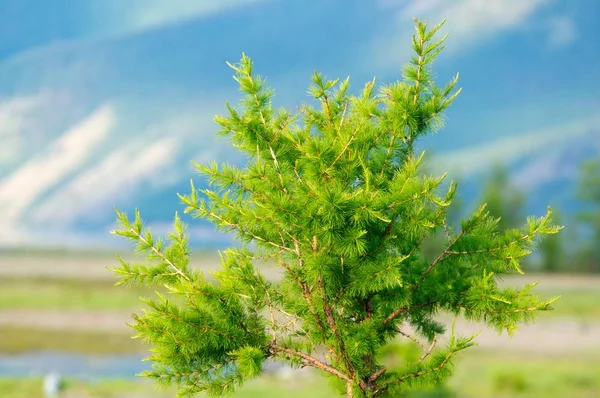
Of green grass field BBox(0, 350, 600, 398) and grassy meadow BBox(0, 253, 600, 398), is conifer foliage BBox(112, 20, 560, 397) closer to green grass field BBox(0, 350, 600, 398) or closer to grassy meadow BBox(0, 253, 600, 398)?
grassy meadow BBox(0, 253, 600, 398)

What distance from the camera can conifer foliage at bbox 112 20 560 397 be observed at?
4184 mm

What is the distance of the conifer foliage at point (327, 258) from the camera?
4184mm

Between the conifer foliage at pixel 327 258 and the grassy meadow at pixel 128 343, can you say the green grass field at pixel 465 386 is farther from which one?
the conifer foliage at pixel 327 258

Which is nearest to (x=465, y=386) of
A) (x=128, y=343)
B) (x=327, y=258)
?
(x=327, y=258)

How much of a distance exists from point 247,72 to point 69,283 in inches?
1082

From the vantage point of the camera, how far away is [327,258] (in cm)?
421

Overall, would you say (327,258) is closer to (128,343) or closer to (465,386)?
(465,386)

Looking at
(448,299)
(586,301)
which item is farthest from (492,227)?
(586,301)

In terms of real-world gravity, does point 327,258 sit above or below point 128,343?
below

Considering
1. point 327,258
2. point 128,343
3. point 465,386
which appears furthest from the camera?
point 128,343

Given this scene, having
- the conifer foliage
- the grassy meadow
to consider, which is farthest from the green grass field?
the conifer foliage

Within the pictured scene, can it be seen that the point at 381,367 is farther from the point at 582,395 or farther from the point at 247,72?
the point at 582,395

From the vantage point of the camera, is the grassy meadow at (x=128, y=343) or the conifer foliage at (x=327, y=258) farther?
the grassy meadow at (x=128, y=343)

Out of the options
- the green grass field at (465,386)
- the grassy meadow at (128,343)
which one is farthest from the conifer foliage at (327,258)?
the green grass field at (465,386)
